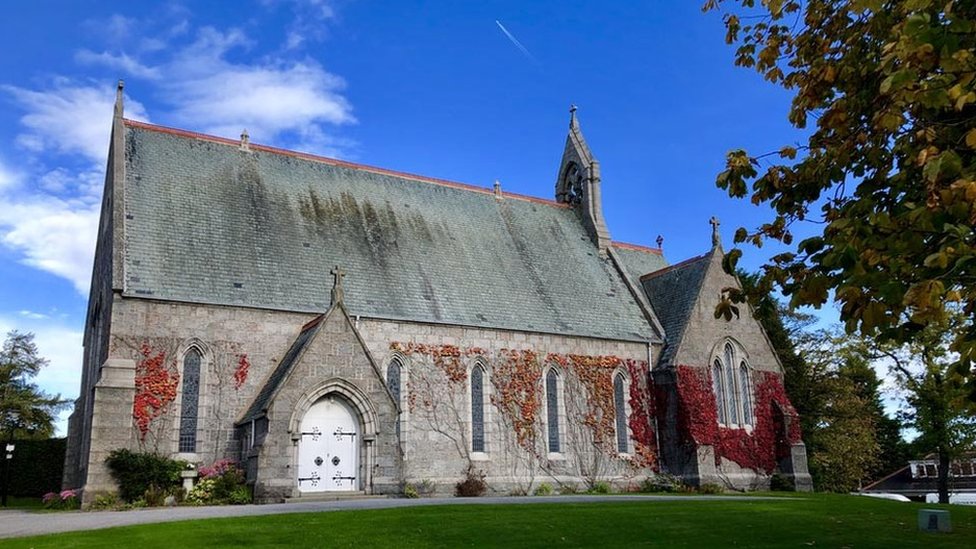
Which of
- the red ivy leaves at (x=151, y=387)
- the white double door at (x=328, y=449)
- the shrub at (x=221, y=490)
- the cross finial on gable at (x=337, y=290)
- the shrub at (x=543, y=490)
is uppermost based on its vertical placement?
the cross finial on gable at (x=337, y=290)

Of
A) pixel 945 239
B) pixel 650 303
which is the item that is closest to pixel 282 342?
pixel 650 303

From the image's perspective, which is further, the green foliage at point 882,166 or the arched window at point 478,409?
the arched window at point 478,409

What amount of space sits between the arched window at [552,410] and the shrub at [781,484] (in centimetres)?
895

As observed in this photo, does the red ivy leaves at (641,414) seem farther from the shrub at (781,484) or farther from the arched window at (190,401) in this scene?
the arched window at (190,401)

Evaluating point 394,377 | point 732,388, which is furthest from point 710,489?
point 394,377

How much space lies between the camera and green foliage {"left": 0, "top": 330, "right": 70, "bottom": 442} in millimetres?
51000

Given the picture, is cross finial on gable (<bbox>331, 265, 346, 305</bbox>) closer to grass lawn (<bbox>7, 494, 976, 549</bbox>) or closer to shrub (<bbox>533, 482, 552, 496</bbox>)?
grass lawn (<bbox>7, 494, 976, 549</bbox>)

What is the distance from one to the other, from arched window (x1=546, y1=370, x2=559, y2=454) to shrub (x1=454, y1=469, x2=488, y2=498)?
3637 mm

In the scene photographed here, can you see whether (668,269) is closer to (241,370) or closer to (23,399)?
(241,370)

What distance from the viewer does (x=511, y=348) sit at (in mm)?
29531

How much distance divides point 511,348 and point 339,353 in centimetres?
777

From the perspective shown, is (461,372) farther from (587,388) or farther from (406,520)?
(406,520)

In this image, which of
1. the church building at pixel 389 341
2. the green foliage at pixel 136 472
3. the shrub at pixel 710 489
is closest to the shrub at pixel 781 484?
the church building at pixel 389 341

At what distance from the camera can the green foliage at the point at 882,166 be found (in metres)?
6.31
